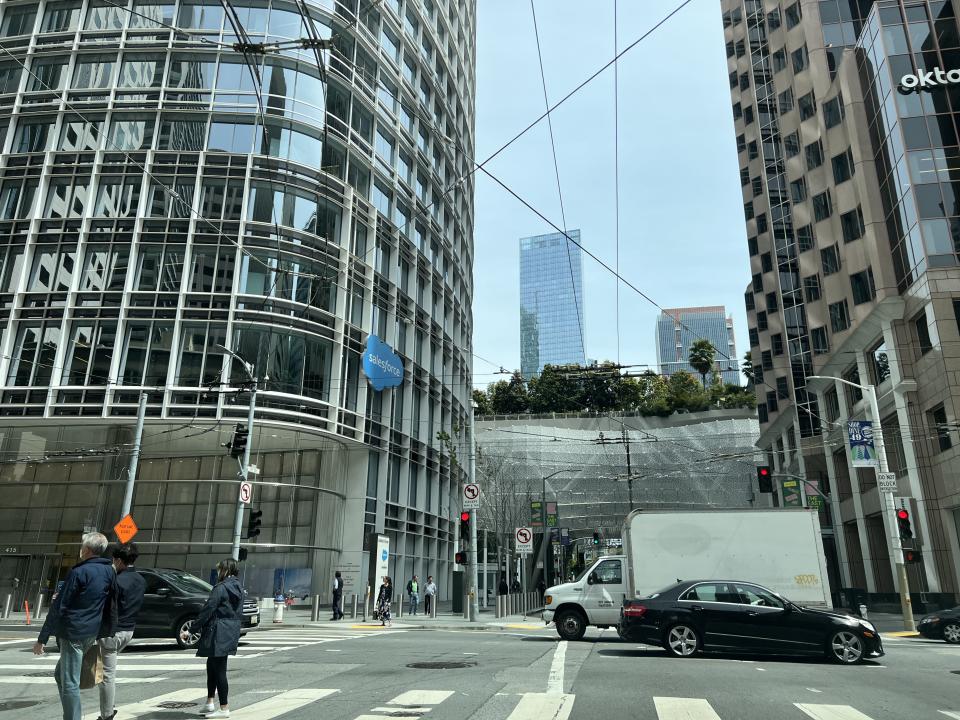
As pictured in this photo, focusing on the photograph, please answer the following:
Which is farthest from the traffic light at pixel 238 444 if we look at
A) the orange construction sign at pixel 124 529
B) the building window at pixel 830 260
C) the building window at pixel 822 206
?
the building window at pixel 822 206

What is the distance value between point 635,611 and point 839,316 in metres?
31.9

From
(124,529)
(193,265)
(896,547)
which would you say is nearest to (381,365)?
(193,265)

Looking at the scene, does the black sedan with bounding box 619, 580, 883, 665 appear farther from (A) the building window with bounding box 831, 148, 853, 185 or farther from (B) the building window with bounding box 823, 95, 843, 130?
(B) the building window with bounding box 823, 95, 843, 130

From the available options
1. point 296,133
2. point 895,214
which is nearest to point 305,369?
point 296,133

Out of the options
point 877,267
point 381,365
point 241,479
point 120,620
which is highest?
point 877,267

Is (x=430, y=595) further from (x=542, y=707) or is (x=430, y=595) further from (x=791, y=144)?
(x=791, y=144)

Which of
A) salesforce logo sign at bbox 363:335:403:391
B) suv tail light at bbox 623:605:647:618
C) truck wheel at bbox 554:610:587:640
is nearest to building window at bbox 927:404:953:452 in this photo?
truck wheel at bbox 554:610:587:640

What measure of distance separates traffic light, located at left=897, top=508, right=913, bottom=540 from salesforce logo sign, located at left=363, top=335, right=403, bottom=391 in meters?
21.8

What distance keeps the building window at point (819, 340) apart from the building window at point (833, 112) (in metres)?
11.8

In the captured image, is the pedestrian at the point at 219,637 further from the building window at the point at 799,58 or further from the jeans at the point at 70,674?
the building window at the point at 799,58

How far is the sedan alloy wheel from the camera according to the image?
1279 centimetres

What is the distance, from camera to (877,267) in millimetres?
35062

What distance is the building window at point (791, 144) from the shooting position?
173 ft

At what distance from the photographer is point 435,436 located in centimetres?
4316
